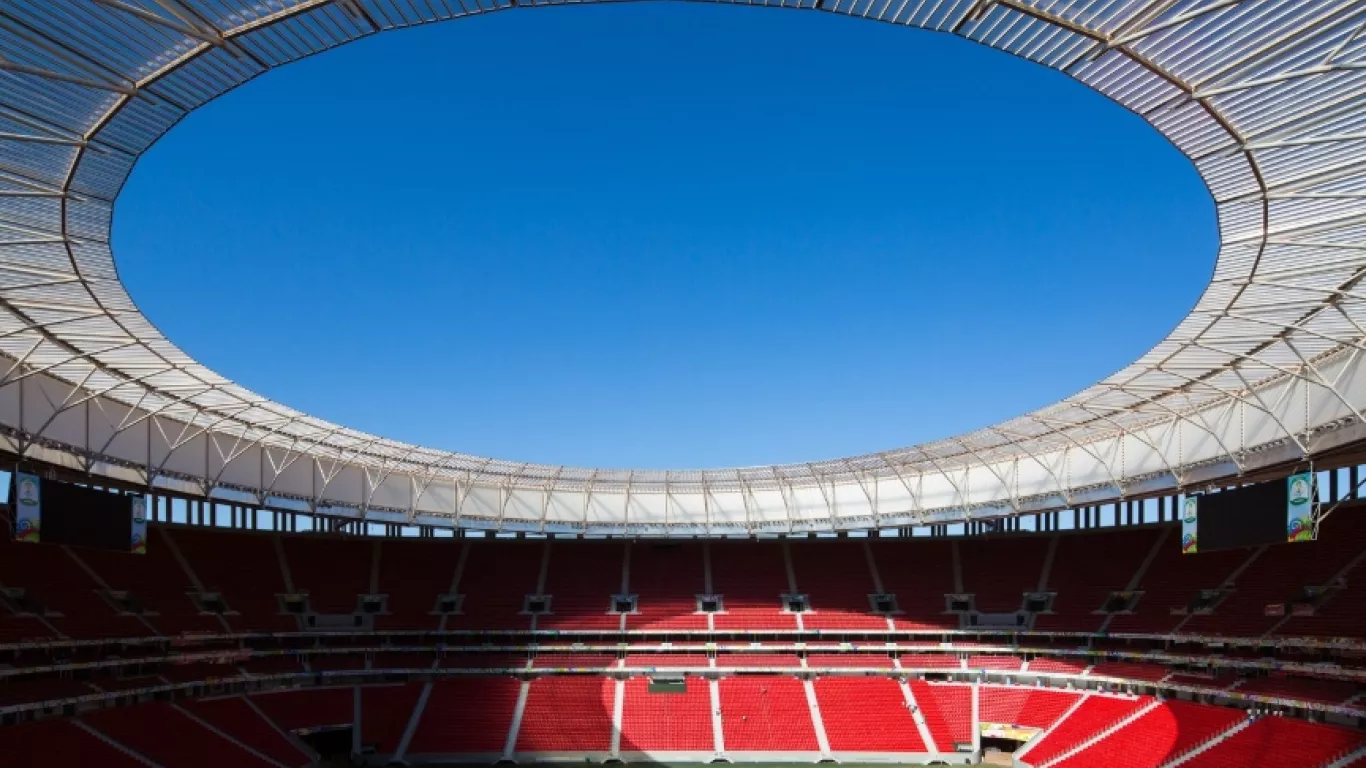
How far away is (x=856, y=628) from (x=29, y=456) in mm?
37237

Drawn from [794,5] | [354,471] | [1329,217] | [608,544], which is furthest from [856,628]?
[794,5]

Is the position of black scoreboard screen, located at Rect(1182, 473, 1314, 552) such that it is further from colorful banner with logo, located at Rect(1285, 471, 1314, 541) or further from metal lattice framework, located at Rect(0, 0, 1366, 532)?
metal lattice framework, located at Rect(0, 0, 1366, 532)

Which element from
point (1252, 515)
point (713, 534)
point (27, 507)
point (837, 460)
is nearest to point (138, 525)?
point (27, 507)

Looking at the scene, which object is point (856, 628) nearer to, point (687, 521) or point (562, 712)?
point (687, 521)

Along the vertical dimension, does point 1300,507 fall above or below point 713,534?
above

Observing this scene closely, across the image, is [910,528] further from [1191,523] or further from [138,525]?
[138,525]

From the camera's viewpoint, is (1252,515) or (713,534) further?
(713,534)

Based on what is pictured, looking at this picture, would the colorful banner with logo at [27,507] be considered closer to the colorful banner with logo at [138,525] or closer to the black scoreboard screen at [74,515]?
the black scoreboard screen at [74,515]

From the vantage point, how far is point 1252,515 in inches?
1259

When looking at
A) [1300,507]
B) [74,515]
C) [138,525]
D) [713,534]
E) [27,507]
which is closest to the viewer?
[1300,507]

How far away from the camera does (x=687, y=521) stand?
54.3m

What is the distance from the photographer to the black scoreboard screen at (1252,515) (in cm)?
2989

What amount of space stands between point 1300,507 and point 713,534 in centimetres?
2914

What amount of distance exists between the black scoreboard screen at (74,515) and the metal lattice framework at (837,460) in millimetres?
1596
